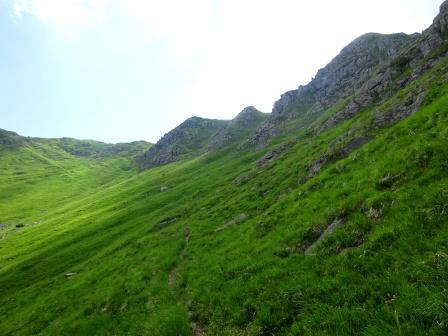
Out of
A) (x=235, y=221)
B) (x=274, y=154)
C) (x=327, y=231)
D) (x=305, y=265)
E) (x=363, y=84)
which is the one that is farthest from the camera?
(x=363, y=84)

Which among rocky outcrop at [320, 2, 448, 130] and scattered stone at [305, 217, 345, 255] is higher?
rocky outcrop at [320, 2, 448, 130]

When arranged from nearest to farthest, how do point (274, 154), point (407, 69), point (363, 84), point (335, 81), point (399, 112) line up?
point (399, 112)
point (407, 69)
point (274, 154)
point (363, 84)
point (335, 81)

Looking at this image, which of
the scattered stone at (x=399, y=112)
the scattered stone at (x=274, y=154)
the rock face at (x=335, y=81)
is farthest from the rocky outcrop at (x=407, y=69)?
the rock face at (x=335, y=81)

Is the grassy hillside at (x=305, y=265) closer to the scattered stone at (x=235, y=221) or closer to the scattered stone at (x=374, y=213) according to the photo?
the scattered stone at (x=374, y=213)

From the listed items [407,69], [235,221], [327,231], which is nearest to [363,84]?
[407,69]

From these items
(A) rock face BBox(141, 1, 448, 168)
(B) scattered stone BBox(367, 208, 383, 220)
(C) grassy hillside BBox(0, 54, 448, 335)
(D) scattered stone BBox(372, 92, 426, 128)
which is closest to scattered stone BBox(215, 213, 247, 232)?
(C) grassy hillside BBox(0, 54, 448, 335)

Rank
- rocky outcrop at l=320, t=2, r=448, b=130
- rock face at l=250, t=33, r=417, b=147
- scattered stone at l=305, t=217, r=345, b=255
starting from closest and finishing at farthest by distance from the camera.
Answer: scattered stone at l=305, t=217, r=345, b=255 < rocky outcrop at l=320, t=2, r=448, b=130 < rock face at l=250, t=33, r=417, b=147

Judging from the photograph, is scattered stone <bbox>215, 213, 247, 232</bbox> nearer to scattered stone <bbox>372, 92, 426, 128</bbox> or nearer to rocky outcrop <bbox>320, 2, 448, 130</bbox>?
scattered stone <bbox>372, 92, 426, 128</bbox>

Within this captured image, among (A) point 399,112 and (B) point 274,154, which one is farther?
(B) point 274,154

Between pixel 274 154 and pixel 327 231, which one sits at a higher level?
pixel 274 154

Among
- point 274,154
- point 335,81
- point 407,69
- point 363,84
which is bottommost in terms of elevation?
point 274,154

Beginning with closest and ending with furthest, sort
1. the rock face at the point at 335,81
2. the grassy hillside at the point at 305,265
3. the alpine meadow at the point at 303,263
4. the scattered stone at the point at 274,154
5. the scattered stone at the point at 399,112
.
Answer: the grassy hillside at the point at 305,265 < the alpine meadow at the point at 303,263 < the scattered stone at the point at 399,112 < the scattered stone at the point at 274,154 < the rock face at the point at 335,81

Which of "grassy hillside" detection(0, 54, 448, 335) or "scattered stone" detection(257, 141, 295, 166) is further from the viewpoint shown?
"scattered stone" detection(257, 141, 295, 166)

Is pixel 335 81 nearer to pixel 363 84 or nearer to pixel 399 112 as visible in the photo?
pixel 363 84
